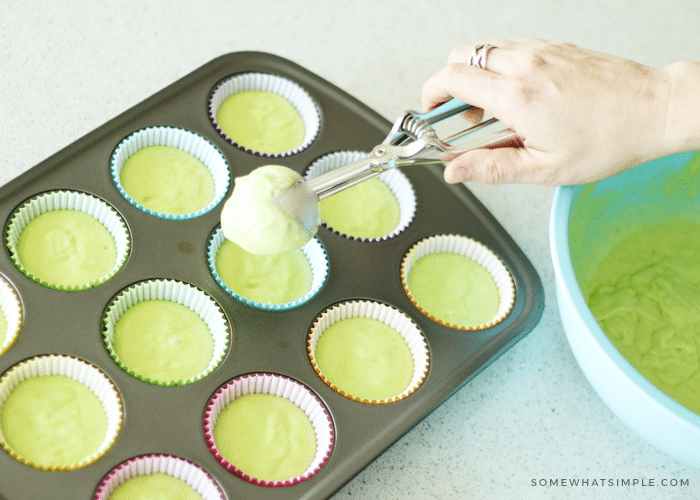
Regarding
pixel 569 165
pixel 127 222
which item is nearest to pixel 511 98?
pixel 569 165

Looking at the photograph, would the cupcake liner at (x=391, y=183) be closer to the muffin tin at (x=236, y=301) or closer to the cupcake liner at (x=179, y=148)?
the muffin tin at (x=236, y=301)

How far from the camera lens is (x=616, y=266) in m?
1.48

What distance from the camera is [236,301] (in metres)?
1.36

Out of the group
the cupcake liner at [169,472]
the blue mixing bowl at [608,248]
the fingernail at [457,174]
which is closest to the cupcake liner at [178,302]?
the cupcake liner at [169,472]

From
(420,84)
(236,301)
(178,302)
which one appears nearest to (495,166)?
(236,301)

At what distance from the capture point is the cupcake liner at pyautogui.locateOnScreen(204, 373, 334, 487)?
119 centimetres

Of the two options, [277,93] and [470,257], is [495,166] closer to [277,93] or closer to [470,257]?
[470,257]

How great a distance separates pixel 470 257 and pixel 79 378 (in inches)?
35.8

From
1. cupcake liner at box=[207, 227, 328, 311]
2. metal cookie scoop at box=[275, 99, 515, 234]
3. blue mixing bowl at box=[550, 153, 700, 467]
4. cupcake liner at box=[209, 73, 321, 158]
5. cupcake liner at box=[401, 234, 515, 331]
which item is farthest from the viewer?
cupcake liner at box=[209, 73, 321, 158]

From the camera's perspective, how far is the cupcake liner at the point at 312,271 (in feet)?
4.46

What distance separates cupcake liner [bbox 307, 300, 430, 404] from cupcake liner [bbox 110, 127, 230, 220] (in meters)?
0.36

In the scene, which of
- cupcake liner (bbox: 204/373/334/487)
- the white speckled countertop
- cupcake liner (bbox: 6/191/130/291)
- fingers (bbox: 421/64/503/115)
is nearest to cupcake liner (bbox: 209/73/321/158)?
the white speckled countertop

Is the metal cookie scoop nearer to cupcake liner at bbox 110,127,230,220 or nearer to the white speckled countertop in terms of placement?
cupcake liner at bbox 110,127,230,220

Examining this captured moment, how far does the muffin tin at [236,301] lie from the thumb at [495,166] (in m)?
0.37
